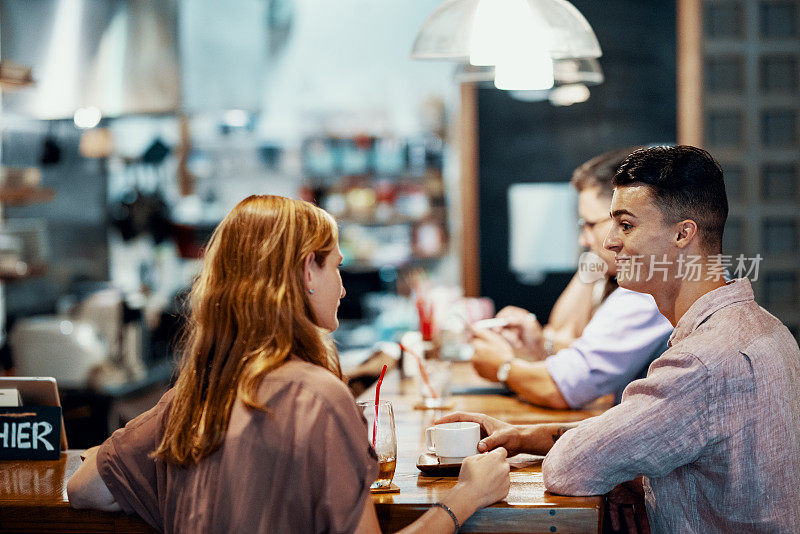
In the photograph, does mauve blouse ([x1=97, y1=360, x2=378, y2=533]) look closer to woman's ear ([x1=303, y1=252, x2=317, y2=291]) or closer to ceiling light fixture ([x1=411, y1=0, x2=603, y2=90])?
woman's ear ([x1=303, y1=252, x2=317, y2=291])

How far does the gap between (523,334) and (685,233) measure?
147 centimetres

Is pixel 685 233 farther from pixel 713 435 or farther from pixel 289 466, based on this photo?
pixel 289 466

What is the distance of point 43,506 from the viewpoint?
72.3 inches

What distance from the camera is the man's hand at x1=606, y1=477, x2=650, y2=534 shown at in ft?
6.68

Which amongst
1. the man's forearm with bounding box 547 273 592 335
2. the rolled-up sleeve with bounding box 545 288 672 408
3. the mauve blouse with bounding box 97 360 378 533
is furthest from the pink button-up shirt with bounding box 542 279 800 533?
the man's forearm with bounding box 547 273 592 335

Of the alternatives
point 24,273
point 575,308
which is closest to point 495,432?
point 575,308

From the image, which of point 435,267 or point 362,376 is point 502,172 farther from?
point 362,376

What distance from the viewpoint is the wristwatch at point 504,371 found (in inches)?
114

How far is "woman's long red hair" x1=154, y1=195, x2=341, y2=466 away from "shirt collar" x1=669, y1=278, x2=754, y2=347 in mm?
791

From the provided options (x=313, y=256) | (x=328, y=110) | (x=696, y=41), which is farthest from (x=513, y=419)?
(x=328, y=110)

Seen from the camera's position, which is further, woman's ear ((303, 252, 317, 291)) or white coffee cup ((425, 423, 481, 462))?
white coffee cup ((425, 423, 481, 462))

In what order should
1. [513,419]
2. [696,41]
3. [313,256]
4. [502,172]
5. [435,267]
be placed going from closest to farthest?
[313,256]
[513,419]
[696,41]
[502,172]
[435,267]

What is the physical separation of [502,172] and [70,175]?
314 centimetres

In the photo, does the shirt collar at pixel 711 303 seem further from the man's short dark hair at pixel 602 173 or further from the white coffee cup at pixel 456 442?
the man's short dark hair at pixel 602 173
